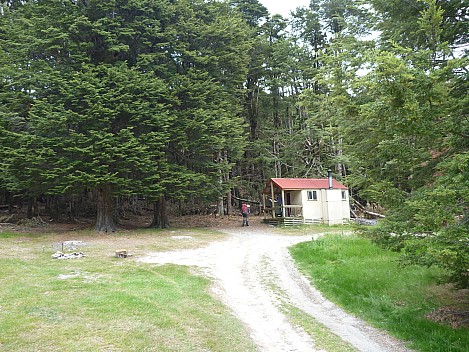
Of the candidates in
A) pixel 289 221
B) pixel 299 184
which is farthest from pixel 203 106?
pixel 289 221

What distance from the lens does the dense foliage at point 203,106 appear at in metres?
5.14

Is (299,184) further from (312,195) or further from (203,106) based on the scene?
(203,106)

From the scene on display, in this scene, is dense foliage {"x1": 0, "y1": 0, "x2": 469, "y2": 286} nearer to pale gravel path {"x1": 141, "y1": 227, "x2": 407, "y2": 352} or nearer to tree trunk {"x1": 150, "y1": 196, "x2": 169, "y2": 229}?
tree trunk {"x1": 150, "y1": 196, "x2": 169, "y2": 229}

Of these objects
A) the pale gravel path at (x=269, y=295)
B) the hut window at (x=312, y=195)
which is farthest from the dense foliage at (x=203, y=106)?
the hut window at (x=312, y=195)

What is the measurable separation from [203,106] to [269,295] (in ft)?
53.2

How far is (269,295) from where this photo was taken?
8.26 meters

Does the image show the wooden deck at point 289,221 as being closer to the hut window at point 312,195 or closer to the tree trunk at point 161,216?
the hut window at point 312,195

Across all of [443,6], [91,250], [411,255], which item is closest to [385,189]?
[411,255]

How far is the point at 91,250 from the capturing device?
13.5 meters

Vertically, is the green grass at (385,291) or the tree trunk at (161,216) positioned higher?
the tree trunk at (161,216)

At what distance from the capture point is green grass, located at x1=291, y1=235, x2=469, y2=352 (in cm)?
560

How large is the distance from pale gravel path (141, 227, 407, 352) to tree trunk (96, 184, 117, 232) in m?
7.67

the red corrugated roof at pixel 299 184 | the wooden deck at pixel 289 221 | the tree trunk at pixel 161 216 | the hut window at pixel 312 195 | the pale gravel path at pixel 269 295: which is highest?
the red corrugated roof at pixel 299 184

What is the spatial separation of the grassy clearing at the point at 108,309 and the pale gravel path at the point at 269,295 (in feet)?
1.43
